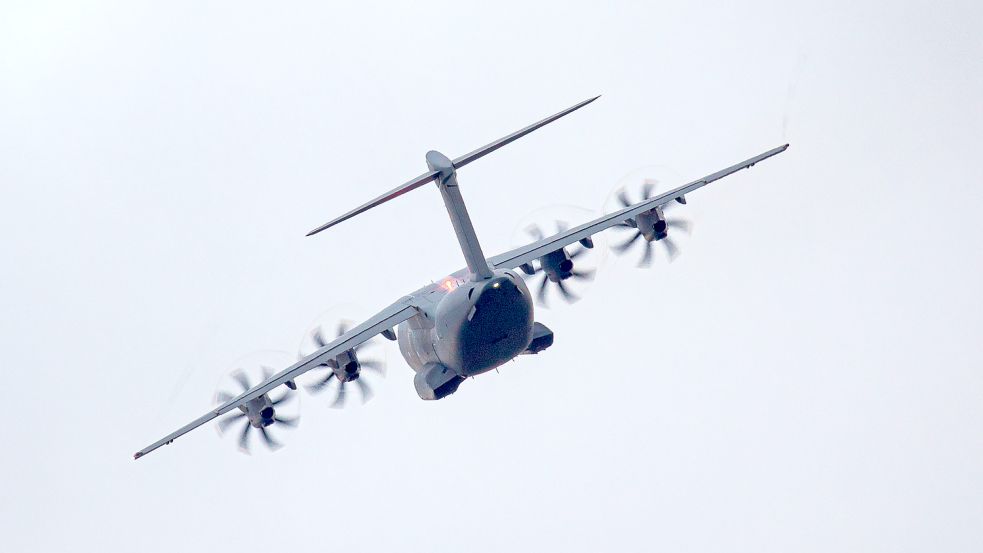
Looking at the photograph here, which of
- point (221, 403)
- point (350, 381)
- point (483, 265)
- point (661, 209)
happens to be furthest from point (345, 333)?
point (661, 209)

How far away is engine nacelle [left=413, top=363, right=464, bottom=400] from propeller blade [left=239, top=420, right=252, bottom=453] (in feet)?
29.0

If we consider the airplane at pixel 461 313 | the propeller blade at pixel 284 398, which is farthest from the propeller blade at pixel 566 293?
the propeller blade at pixel 284 398

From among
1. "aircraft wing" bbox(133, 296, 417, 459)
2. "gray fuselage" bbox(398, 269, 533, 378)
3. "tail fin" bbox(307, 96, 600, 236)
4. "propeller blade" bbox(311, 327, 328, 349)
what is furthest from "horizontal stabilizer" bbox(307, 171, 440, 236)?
"propeller blade" bbox(311, 327, 328, 349)

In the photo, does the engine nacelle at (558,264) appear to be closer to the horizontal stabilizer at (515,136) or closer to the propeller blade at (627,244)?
the propeller blade at (627,244)

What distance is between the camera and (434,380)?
224 ft

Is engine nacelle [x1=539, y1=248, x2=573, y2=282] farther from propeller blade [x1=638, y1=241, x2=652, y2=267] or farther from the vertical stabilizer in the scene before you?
the vertical stabilizer

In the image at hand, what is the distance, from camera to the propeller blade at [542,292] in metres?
72.6

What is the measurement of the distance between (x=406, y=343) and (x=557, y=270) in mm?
8250

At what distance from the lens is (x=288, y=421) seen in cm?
7050

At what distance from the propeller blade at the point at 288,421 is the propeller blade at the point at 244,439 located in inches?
57.4

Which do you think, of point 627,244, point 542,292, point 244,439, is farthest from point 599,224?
point 244,439

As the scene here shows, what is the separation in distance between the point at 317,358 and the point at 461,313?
367 inches

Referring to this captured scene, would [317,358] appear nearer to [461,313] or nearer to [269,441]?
[269,441]

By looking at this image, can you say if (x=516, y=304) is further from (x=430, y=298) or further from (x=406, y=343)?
(x=406, y=343)
